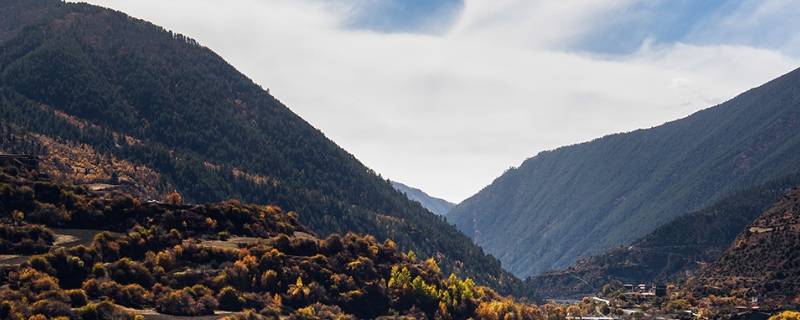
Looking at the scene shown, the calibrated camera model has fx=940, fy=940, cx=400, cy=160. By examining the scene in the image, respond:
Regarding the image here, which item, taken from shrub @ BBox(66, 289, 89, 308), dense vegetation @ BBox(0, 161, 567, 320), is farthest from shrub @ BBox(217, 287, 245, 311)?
shrub @ BBox(66, 289, 89, 308)

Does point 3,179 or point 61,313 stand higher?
point 3,179

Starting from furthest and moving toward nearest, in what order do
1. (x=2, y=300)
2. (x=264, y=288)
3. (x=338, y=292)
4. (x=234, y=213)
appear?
(x=234, y=213) → (x=338, y=292) → (x=264, y=288) → (x=2, y=300)

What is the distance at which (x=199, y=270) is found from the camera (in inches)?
4370

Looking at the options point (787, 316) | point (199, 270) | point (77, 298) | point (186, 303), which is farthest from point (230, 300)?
point (787, 316)

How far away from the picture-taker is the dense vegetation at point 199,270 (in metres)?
93.6

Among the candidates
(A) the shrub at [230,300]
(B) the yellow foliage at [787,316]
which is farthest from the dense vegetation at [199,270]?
(B) the yellow foliage at [787,316]

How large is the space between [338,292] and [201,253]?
62.0 ft

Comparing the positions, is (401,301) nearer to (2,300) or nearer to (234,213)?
(234,213)

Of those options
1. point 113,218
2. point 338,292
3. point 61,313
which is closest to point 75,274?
point 61,313

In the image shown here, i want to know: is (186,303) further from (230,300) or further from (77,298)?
(77,298)

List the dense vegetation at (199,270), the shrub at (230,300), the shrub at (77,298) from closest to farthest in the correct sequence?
the shrub at (77,298), the dense vegetation at (199,270), the shrub at (230,300)

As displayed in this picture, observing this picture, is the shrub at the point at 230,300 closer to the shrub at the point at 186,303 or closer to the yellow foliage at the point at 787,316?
the shrub at the point at 186,303

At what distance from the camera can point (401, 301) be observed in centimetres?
13050

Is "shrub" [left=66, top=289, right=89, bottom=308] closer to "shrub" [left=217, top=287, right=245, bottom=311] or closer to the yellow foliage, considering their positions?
"shrub" [left=217, top=287, right=245, bottom=311]
